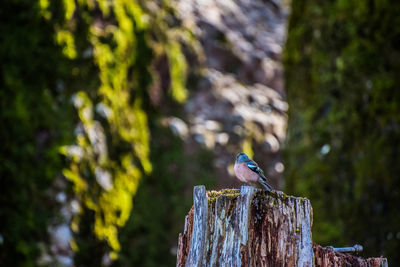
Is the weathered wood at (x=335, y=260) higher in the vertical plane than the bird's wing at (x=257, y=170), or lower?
lower

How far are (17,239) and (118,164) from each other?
6.79 ft

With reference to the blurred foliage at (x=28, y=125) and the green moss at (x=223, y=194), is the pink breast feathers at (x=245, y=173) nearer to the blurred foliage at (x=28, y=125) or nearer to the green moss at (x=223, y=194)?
the green moss at (x=223, y=194)

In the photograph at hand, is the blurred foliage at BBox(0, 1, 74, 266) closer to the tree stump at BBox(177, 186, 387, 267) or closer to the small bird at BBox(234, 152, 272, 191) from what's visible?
the small bird at BBox(234, 152, 272, 191)

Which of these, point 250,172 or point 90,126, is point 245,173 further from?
point 90,126

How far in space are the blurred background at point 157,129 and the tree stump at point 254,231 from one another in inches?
135

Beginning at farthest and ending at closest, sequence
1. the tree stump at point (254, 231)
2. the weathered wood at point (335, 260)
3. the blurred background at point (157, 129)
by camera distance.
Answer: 1. the blurred background at point (157, 129)
2. the weathered wood at point (335, 260)
3. the tree stump at point (254, 231)

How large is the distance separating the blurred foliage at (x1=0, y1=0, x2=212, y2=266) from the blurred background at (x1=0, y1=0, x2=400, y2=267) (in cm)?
2

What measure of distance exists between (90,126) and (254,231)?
16.2 feet

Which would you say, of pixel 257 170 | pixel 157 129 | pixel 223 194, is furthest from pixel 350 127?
pixel 223 194

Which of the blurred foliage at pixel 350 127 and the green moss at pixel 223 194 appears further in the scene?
the blurred foliage at pixel 350 127

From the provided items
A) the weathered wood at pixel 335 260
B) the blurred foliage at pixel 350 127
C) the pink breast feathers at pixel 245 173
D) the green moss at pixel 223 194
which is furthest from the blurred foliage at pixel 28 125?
the weathered wood at pixel 335 260

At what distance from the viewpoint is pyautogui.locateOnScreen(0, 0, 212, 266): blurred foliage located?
6.59 m

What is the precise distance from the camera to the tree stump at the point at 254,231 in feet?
9.67

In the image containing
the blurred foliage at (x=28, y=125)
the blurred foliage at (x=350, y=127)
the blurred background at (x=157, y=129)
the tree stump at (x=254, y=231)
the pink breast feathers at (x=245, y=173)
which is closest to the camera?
the tree stump at (x=254, y=231)
